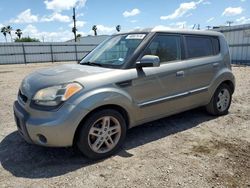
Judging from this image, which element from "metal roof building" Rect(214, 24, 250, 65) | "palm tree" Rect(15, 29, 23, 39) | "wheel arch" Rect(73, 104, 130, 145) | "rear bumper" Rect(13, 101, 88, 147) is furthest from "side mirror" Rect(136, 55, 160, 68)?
"palm tree" Rect(15, 29, 23, 39)

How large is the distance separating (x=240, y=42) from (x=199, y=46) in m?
16.2

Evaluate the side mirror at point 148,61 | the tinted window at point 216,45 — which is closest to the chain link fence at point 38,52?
the tinted window at point 216,45

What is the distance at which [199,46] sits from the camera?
4672 mm

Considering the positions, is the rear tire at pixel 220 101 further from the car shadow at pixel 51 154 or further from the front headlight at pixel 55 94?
the front headlight at pixel 55 94

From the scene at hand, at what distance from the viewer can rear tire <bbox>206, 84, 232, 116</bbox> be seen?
4.99 meters

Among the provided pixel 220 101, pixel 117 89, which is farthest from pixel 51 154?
pixel 220 101

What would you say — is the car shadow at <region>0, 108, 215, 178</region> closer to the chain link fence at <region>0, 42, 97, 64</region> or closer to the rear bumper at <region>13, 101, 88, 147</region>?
the rear bumper at <region>13, 101, 88, 147</region>

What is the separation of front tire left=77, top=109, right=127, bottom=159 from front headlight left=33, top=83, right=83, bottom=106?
413mm

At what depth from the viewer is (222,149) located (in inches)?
144

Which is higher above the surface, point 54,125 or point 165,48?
point 165,48

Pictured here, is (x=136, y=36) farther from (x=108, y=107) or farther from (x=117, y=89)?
(x=108, y=107)

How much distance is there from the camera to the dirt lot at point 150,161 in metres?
2.89

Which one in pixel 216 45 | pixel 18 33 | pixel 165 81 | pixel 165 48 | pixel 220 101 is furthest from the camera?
pixel 18 33

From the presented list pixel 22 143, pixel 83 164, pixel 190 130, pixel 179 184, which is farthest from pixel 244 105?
pixel 22 143
